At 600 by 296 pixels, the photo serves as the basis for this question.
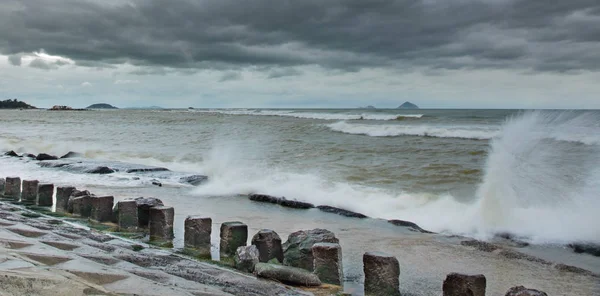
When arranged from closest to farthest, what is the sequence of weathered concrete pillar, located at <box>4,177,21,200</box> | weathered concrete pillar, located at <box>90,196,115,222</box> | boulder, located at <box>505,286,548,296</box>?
boulder, located at <box>505,286,548,296</box> → weathered concrete pillar, located at <box>90,196,115,222</box> → weathered concrete pillar, located at <box>4,177,21,200</box>

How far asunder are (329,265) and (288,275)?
0.41 m

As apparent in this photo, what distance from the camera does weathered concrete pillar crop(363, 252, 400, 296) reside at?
4289 mm

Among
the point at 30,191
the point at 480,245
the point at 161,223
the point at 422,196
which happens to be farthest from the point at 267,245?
the point at 30,191

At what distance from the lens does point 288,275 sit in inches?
175

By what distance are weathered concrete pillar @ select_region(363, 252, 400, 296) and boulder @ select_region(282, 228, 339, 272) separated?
815 mm

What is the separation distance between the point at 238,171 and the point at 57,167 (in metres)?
5.21

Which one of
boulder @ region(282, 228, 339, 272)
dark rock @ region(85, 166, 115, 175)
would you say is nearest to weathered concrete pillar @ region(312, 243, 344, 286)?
boulder @ region(282, 228, 339, 272)

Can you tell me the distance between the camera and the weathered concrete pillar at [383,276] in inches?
169

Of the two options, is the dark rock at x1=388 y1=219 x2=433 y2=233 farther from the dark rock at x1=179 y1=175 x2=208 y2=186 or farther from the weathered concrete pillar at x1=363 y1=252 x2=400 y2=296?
the dark rock at x1=179 y1=175 x2=208 y2=186

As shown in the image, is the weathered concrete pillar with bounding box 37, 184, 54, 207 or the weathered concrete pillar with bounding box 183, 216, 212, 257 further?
the weathered concrete pillar with bounding box 37, 184, 54, 207

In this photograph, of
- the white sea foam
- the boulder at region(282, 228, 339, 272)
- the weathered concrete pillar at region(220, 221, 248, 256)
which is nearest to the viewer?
the boulder at region(282, 228, 339, 272)

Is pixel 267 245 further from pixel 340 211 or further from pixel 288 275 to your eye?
pixel 340 211

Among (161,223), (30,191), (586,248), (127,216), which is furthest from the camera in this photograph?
(30,191)

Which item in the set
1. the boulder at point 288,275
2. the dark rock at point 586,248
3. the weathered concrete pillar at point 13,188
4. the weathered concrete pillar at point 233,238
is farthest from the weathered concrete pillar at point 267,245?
the weathered concrete pillar at point 13,188
